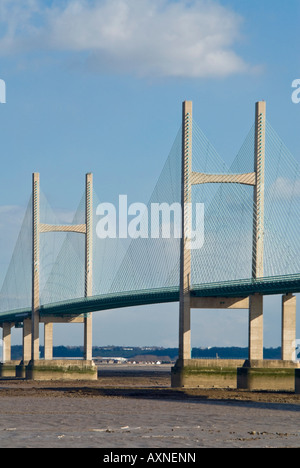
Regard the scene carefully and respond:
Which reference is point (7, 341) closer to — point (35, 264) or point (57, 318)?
point (57, 318)

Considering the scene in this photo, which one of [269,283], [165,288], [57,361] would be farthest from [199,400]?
[57,361]

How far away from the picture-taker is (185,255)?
5084 centimetres

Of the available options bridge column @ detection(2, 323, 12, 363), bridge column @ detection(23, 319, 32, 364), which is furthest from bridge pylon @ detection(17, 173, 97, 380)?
bridge column @ detection(2, 323, 12, 363)

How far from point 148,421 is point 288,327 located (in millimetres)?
22393

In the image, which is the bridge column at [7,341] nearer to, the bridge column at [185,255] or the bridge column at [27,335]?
the bridge column at [27,335]

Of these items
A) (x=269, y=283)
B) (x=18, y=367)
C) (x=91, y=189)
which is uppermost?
(x=91, y=189)

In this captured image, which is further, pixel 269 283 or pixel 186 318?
pixel 186 318

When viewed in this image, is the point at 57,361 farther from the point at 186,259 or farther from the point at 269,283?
the point at 269,283

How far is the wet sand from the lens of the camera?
2117cm

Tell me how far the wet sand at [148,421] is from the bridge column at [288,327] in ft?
24.4

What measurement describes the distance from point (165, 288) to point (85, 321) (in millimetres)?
15158

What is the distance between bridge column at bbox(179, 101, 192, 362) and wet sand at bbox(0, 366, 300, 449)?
10.1 m

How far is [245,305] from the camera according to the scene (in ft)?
175

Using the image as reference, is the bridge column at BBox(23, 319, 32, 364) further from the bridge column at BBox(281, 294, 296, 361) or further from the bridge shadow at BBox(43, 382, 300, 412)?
the bridge column at BBox(281, 294, 296, 361)
